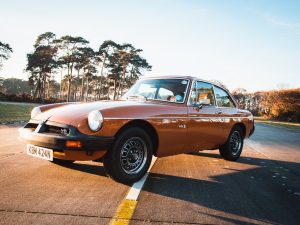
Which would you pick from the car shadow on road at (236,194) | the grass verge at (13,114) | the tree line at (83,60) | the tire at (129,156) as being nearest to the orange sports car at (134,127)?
the tire at (129,156)

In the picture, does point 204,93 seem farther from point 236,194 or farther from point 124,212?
point 124,212

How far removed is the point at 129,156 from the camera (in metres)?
4.38

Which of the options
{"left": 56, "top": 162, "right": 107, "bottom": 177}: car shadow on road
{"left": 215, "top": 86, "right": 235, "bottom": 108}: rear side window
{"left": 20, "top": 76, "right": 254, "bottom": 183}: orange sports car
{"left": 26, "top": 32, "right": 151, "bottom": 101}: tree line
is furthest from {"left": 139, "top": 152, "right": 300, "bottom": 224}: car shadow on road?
{"left": 26, "top": 32, "right": 151, "bottom": 101}: tree line

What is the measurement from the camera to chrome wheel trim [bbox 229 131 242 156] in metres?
6.82

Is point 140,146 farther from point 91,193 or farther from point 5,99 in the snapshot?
point 5,99

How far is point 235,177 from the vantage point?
519 centimetres

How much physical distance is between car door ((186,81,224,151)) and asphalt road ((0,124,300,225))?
497mm

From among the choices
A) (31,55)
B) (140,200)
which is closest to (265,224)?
(140,200)

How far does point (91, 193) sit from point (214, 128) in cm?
300

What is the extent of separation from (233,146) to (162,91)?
2.42 meters

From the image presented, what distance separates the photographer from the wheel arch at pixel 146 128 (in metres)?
4.26

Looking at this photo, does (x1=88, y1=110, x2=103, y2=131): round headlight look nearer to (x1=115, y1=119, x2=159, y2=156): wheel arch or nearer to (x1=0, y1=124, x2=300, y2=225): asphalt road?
(x1=115, y1=119, x2=159, y2=156): wheel arch

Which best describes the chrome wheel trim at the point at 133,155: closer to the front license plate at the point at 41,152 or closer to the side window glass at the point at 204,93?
the front license plate at the point at 41,152

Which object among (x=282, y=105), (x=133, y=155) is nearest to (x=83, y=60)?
(x=282, y=105)
